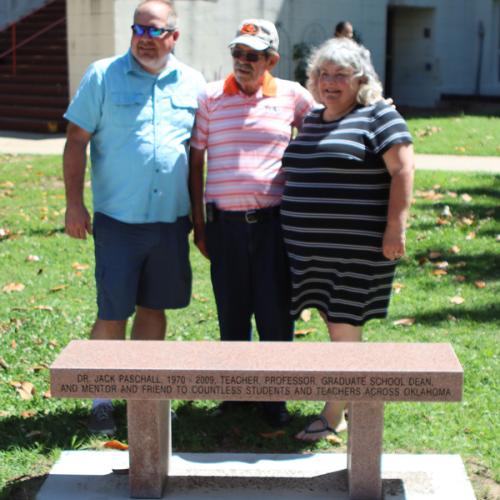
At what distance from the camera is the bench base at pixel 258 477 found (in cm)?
396

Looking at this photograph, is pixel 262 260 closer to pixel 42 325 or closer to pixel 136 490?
pixel 136 490

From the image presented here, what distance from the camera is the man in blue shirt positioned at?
14.8ft

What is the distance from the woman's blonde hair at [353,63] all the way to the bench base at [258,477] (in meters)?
1.62

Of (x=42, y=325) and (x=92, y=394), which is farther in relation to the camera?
(x=42, y=325)

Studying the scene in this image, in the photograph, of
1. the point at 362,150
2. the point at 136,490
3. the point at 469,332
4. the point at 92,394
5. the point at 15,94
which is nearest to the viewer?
the point at 92,394

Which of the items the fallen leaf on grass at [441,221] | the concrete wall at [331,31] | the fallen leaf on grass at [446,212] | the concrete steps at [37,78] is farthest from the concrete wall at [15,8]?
the fallen leaf on grass at [441,221]

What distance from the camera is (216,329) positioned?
620 cm

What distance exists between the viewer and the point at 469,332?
6.04m

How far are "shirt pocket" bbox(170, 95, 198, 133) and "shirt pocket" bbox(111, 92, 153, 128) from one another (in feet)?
0.45

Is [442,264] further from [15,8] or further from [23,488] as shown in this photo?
[15,8]

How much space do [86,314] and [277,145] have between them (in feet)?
7.96

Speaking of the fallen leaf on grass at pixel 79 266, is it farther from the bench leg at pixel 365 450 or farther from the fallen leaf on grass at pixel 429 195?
the bench leg at pixel 365 450

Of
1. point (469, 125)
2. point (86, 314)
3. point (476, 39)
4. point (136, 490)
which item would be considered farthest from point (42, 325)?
point (476, 39)

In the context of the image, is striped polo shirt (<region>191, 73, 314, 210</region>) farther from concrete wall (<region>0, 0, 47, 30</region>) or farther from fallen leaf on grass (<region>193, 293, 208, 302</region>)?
concrete wall (<region>0, 0, 47, 30</region>)
